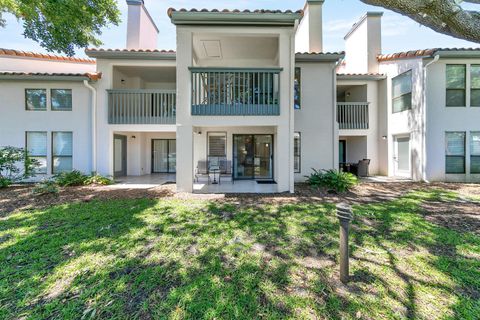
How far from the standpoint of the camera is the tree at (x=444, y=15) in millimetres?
4355

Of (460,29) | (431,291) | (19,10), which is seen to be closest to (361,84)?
(460,29)

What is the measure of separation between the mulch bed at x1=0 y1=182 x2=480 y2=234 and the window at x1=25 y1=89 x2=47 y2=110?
4081 mm

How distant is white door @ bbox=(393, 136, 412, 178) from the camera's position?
11.3m

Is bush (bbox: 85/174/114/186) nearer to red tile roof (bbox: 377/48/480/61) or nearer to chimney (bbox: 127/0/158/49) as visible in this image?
chimney (bbox: 127/0/158/49)

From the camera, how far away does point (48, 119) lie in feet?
34.4

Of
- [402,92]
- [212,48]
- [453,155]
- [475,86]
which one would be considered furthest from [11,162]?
[475,86]

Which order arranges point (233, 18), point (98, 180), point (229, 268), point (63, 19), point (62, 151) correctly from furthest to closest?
point (62, 151)
point (98, 180)
point (63, 19)
point (233, 18)
point (229, 268)

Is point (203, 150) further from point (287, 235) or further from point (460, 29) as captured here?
point (460, 29)

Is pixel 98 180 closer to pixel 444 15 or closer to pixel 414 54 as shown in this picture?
pixel 444 15

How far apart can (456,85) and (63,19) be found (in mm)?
17245

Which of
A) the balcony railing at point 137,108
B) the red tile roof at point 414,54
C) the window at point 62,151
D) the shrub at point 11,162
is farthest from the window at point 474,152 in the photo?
the shrub at point 11,162

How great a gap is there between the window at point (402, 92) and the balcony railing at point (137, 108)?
1135 centimetres

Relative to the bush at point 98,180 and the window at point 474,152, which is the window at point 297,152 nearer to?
the window at point 474,152

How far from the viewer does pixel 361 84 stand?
1279 cm
